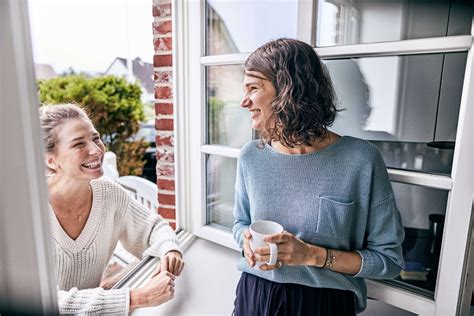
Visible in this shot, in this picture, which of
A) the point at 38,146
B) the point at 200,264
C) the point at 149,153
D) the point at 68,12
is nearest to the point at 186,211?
the point at 200,264

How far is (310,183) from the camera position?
835mm

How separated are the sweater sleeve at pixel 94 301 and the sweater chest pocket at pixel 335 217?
23.8 inches

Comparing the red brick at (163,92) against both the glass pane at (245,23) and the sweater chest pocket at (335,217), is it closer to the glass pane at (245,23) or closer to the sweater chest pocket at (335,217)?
the glass pane at (245,23)

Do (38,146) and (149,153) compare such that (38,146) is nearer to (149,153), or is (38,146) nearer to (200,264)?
(200,264)

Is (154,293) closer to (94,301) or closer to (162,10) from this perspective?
(94,301)

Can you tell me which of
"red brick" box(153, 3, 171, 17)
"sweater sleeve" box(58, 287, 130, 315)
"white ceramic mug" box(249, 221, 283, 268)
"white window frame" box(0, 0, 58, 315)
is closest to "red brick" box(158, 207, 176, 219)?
"sweater sleeve" box(58, 287, 130, 315)

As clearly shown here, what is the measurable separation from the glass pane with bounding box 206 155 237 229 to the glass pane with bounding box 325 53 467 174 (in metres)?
0.48

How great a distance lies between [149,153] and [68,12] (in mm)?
2751

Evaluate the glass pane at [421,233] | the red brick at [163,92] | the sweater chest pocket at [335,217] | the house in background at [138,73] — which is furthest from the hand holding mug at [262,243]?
the house in background at [138,73]

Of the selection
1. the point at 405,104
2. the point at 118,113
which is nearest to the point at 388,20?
the point at 405,104

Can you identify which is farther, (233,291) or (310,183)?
(233,291)

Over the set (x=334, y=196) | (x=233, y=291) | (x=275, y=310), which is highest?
(x=334, y=196)

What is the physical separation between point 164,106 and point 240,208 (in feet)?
2.12

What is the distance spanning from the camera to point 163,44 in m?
1.32
